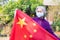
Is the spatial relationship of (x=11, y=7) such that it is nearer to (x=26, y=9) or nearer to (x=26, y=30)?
(x=26, y=9)

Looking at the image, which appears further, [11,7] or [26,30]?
[11,7]

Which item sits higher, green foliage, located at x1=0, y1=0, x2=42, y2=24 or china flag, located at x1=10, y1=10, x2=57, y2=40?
china flag, located at x1=10, y1=10, x2=57, y2=40

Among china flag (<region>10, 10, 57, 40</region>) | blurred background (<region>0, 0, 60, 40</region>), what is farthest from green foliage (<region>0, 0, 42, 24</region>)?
china flag (<region>10, 10, 57, 40</region>)

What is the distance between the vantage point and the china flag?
5723mm

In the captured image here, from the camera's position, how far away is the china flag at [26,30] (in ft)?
18.8

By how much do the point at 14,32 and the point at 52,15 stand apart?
612 inches

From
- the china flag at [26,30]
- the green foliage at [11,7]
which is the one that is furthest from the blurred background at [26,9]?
the china flag at [26,30]

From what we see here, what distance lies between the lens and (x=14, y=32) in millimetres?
5730

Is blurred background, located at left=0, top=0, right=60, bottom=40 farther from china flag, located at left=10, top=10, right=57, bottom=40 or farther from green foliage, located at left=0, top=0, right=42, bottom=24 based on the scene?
china flag, located at left=10, top=10, right=57, bottom=40

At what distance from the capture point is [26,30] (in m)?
5.79

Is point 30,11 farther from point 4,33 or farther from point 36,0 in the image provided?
point 4,33

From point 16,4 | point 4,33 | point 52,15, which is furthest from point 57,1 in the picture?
point 4,33

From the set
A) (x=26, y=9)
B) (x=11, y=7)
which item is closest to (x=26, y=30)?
(x=26, y=9)

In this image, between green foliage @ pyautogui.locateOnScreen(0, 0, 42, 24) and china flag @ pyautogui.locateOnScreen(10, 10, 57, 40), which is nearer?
china flag @ pyautogui.locateOnScreen(10, 10, 57, 40)
